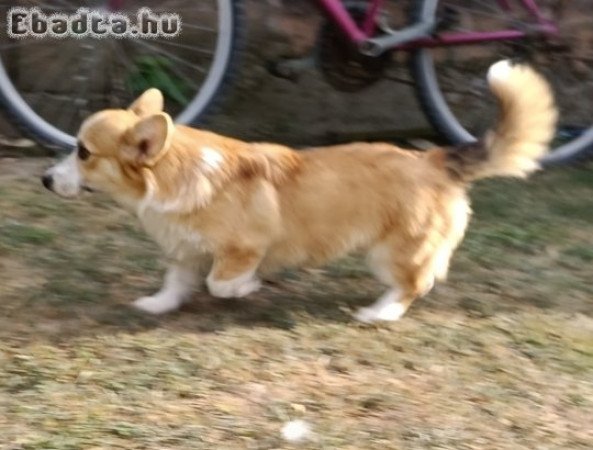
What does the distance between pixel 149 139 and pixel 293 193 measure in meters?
0.46

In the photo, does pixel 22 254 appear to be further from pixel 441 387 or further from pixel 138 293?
pixel 441 387

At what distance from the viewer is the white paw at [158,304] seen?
122 inches

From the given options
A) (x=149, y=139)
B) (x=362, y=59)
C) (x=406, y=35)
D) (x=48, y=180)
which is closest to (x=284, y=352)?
(x=149, y=139)

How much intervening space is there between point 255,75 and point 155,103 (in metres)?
1.95

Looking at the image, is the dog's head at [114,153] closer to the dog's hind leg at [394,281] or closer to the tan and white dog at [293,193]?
the tan and white dog at [293,193]

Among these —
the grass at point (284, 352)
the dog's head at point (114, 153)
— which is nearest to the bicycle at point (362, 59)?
the grass at point (284, 352)

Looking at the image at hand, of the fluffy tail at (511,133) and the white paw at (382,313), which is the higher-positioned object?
the fluffy tail at (511,133)

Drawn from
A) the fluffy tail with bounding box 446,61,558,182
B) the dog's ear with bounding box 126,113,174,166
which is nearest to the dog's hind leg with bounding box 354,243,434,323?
the fluffy tail with bounding box 446,61,558,182

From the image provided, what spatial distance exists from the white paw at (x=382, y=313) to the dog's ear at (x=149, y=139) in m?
Answer: 0.79

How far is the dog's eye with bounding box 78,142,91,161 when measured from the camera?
2.86 m

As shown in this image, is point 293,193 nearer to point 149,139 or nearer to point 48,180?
point 149,139

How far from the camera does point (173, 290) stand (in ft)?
10.3

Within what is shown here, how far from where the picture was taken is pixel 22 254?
345 cm

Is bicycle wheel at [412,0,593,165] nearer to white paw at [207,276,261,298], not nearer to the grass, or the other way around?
the grass
